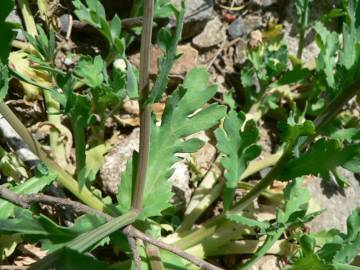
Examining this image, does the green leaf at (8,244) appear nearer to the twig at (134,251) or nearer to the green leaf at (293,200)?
the twig at (134,251)

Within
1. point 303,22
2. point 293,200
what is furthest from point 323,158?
point 303,22

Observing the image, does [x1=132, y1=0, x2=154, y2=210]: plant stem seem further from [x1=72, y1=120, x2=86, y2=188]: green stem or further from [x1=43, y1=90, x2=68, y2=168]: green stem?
[x1=43, y1=90, x2=68, y2=168]: green stem

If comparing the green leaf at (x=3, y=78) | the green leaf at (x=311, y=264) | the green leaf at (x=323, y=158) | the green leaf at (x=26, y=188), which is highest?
the green leaf at (x=3, y=78)

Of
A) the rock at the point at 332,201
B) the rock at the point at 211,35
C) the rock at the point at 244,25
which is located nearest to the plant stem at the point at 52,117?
the rock at the point at 211,35

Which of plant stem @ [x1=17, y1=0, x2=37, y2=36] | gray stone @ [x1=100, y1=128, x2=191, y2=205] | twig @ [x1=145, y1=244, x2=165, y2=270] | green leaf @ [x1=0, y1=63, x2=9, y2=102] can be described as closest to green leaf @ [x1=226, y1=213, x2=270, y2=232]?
twig @ [x1=145, y1=244, x2=165, y2=270]

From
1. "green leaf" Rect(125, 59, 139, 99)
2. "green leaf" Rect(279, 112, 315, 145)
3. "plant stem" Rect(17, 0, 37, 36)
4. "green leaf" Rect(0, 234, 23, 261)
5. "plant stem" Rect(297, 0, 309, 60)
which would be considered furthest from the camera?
"plant stem" Rect(297, 0, 309, 60)

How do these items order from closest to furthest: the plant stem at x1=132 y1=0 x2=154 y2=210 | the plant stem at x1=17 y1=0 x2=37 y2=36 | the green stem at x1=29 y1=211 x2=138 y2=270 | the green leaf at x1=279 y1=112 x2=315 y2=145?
the green stem at x1=29 y1=211 x2=138 y2=270
the plant stem at x1=132 y1=0 x2=154 y2=210
the green leaf at x1=279 y1=112 x2=315 y2=145
the plant stem at x1=17 y1=0 x2=37 y2=36

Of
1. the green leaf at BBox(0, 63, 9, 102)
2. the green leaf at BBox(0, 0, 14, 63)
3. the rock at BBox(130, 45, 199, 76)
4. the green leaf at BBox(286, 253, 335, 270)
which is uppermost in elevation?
the rock at BBox(130, 45, 199, 76)
